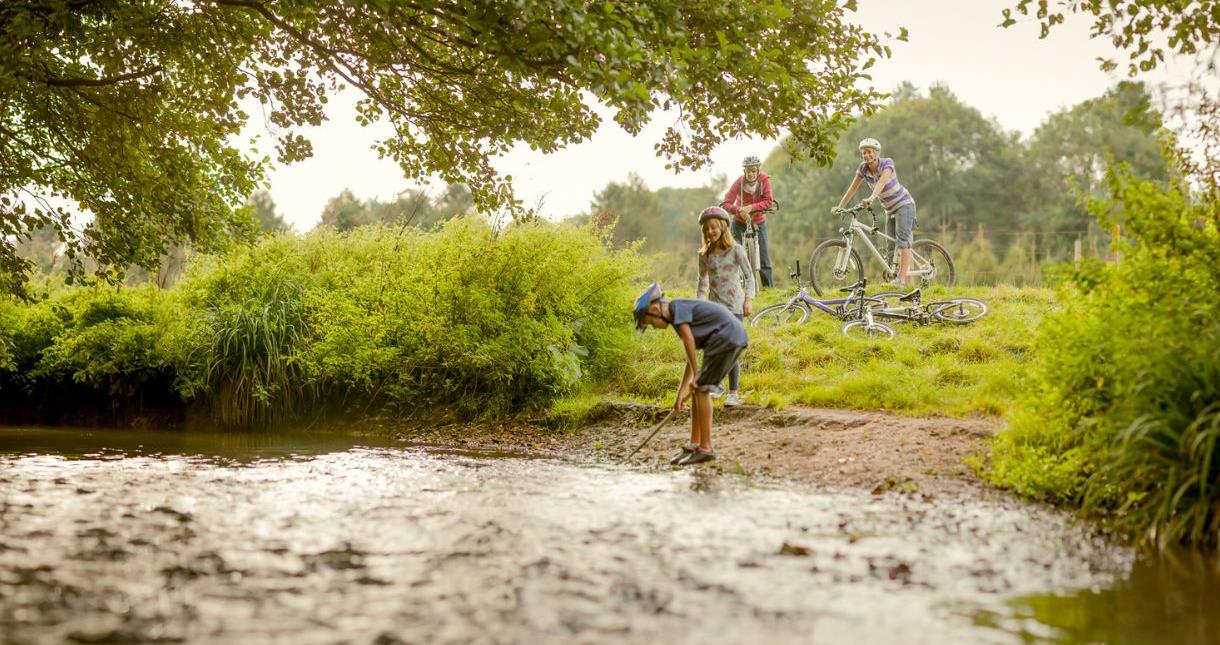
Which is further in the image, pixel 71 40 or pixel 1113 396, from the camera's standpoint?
pixel 71 40

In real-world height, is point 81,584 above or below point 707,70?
below

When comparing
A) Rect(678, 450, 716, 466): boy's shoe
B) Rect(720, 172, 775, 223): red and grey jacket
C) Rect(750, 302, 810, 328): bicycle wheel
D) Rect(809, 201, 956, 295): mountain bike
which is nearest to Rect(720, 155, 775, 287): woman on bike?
Rect(720, 172, 775, 223): red and grey jacket

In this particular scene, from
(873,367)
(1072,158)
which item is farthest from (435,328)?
(1072,158)

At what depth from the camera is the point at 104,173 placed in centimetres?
1080

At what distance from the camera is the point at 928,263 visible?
49.2 ft

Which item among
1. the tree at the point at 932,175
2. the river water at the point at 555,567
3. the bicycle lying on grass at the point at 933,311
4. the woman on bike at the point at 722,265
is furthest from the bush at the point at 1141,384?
the tree at the point at 932,175

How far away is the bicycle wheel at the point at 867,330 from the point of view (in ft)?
41.7

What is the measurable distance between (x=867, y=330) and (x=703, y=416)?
5.33 metres

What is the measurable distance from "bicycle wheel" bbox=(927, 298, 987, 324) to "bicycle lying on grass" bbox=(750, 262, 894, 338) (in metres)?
0.75

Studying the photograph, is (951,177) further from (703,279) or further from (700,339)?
(700,339)

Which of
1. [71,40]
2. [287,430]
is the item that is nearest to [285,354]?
[287,430]

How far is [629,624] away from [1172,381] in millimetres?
3745

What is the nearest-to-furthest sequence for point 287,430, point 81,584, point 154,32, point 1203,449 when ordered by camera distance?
1. point 81,584
2. point 1203,449
3. point 154,32
4. point 287,430

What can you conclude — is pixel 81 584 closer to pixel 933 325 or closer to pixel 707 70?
pixel 707 70
